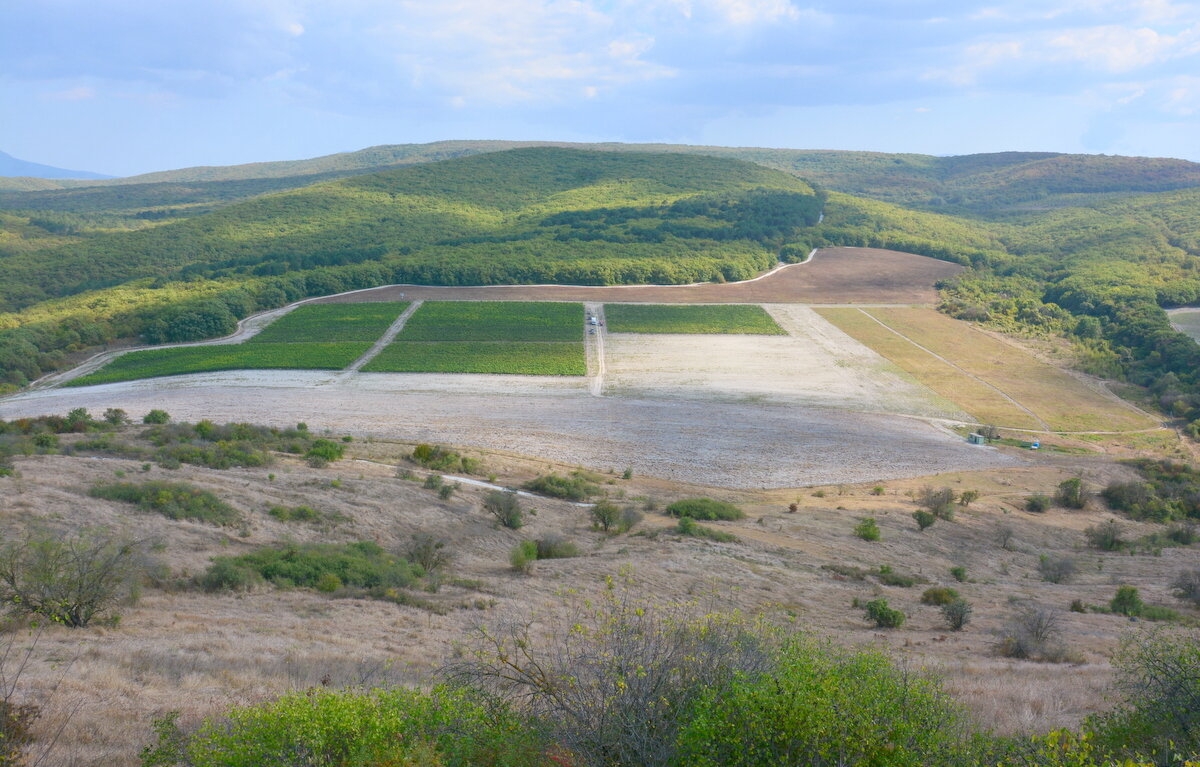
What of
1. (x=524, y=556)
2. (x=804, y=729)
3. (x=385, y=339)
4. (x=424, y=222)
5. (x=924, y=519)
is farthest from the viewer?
(x=424, y=222)

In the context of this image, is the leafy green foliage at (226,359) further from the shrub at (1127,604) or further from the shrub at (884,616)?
the shrub at (1127,604)

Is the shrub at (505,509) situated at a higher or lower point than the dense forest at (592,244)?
lower

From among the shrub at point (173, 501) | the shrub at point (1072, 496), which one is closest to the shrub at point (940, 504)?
the shrub at point (1072, 496)

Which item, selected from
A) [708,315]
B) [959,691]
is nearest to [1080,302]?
[708,315]

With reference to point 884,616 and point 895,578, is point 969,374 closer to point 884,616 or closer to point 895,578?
point 895,578

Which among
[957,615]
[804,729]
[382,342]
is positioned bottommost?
[957,615]

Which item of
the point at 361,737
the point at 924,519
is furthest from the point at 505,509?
the point at 361,737
